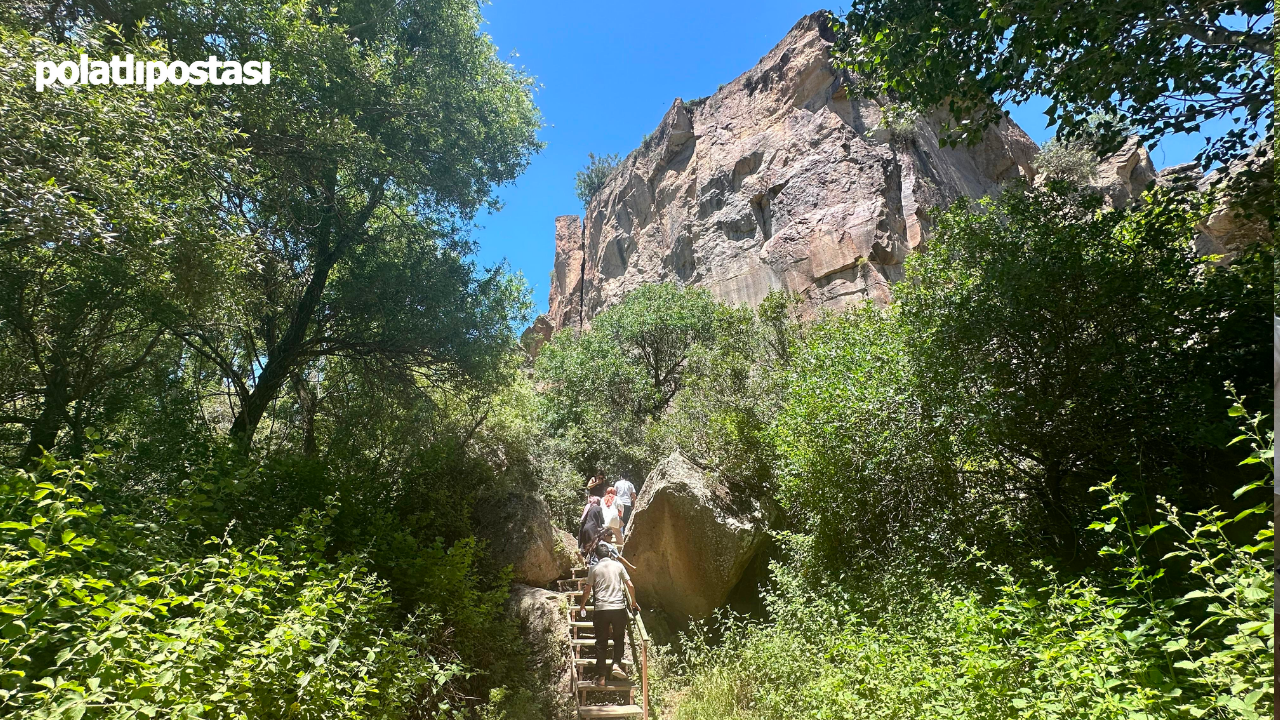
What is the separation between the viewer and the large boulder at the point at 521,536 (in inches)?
421

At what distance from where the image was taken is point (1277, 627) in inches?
85.4

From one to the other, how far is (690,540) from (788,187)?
20227 millimetres

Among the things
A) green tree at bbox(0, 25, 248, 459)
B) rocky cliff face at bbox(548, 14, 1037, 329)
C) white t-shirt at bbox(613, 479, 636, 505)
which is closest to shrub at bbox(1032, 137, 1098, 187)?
rocky cliff face at bbox(548, 14, 1037, 329)

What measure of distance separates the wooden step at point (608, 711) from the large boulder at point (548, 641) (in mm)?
318

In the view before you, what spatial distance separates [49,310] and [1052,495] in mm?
12598

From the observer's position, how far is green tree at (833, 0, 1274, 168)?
565cm

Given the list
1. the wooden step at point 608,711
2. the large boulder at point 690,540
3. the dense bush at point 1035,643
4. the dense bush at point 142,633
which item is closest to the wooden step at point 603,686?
the wooden step at point 608,711

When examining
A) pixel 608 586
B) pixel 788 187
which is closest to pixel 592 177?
pixel 788 187

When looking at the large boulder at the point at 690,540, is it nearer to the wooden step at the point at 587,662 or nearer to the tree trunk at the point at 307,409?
the wooden step at the point at 587,662

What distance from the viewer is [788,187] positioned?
1086 inches

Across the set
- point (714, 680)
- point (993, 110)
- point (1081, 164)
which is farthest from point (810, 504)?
point (1081, 164)

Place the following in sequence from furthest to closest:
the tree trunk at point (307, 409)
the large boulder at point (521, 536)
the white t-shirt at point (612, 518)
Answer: the tree trunk at point (307, 409) → the large boulder at point (521, 536) → the white t-shirt at point (612, 518)

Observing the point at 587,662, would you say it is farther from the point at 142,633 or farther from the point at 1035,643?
the point at 142,633

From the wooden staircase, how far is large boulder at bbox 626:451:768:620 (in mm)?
1725
